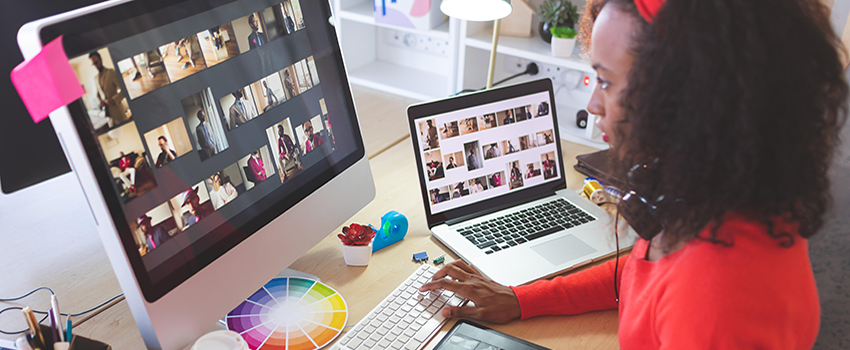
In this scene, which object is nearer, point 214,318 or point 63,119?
point 63,119

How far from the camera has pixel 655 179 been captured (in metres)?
0.60

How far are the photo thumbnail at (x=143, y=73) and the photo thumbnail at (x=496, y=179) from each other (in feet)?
2.15

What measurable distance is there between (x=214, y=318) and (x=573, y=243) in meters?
0.64

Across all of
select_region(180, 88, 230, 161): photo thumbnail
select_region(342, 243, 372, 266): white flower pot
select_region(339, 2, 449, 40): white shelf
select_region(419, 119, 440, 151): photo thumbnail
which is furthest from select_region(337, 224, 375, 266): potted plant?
select_region(339, 2, 449, 40): white shelf

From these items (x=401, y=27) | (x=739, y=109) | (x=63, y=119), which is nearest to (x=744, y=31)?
(x=739, y=109)

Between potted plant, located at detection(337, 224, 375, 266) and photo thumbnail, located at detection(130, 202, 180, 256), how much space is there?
0.35m

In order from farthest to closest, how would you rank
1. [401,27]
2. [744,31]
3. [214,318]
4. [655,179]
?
[401,27], [214,318], [655,179], [744,31]

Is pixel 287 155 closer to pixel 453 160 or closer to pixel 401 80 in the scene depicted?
pixel 453 160

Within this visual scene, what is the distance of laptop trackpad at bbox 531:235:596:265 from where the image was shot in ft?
3.25

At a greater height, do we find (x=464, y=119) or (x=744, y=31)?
(x=744, y=31)

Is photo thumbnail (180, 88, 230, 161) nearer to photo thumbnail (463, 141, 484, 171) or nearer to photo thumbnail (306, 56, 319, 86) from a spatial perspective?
photo thumbnail (306, 56, 319, 86)

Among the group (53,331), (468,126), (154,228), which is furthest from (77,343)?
(468,126)

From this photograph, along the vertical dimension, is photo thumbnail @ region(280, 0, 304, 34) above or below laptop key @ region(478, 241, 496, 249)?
above

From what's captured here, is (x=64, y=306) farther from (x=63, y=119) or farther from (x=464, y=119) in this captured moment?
(x=464, y=119)
